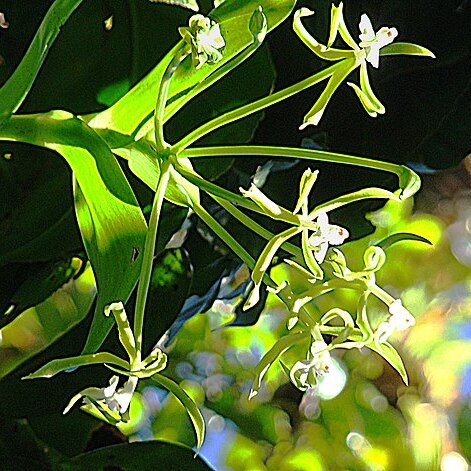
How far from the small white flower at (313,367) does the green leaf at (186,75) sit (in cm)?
6

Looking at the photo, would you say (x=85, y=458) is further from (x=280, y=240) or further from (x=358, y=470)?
(x=358, y=470)

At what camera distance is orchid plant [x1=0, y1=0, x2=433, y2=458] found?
0.16 metres

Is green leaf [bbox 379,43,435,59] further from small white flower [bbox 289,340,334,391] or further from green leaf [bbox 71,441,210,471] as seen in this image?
green leaf [bbox 71,441,210,471]

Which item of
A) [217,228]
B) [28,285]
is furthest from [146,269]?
[28,285]

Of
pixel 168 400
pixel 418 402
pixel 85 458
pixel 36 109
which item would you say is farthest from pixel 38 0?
pixel 418 402

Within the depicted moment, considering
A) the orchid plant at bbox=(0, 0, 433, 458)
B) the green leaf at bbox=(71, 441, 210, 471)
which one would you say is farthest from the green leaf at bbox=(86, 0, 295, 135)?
the green leaf at bbox=(71, 441, 210, 471)

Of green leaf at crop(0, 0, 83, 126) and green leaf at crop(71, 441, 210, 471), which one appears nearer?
green leaf at crop(0, 0, 83, 126)

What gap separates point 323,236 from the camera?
0.17m

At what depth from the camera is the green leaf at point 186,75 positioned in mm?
173

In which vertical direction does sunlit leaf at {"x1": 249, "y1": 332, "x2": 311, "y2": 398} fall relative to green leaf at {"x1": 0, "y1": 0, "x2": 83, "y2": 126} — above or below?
below

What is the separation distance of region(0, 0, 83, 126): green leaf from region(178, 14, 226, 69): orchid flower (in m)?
0.02

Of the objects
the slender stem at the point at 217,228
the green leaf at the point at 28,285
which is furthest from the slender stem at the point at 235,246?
the green leaf at the point at 28,285

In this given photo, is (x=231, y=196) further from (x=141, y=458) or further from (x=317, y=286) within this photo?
(x=141, y=458)

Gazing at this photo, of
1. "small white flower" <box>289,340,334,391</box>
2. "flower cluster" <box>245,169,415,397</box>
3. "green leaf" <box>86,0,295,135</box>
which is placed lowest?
"small white flower" <box>289,340,334,391</box>
